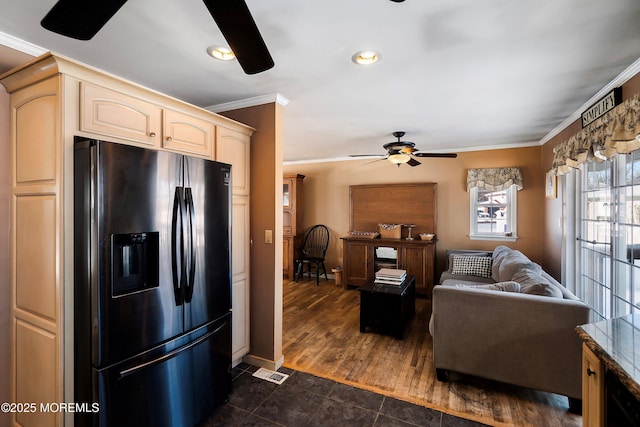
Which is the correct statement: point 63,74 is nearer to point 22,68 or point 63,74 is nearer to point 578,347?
point 22,68

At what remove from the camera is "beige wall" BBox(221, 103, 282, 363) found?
8.60ft

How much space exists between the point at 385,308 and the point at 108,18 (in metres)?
3.20

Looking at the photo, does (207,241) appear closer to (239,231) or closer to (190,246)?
(190,246)

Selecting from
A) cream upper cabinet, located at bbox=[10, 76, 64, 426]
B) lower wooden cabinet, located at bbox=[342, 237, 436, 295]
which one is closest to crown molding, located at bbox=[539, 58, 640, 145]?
lower wooden cabinet, located at bbox=[342, 237, 436, 295]

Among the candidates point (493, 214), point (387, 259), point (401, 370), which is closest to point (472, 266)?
point (493, 214)

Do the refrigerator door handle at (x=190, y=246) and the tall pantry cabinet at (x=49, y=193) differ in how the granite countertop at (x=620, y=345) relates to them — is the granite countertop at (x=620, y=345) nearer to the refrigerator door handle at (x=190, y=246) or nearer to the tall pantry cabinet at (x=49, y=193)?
the refrigerator door handle at (x=190, y=246)

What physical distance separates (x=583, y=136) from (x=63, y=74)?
3.82 meters

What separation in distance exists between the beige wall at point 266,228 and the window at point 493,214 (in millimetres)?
3638

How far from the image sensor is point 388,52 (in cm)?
189

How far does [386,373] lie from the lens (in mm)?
2545

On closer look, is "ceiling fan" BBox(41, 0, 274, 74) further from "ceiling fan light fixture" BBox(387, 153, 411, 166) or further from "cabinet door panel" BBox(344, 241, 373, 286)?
"cabinet door panel" BBox(344, 241, 373, 286)

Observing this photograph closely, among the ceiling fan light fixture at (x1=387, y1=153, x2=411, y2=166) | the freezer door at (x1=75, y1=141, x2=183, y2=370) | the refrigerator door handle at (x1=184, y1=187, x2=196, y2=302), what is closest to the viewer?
the freezer door at (x1=75, y1=141, x2=183, y2=370)

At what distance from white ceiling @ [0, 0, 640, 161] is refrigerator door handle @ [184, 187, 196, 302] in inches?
37.7

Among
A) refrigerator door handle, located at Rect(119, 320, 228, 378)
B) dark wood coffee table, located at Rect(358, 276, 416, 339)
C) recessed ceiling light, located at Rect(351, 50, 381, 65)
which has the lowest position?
dark wood coffee table, located at Rect(358, 276, 416, 339)
